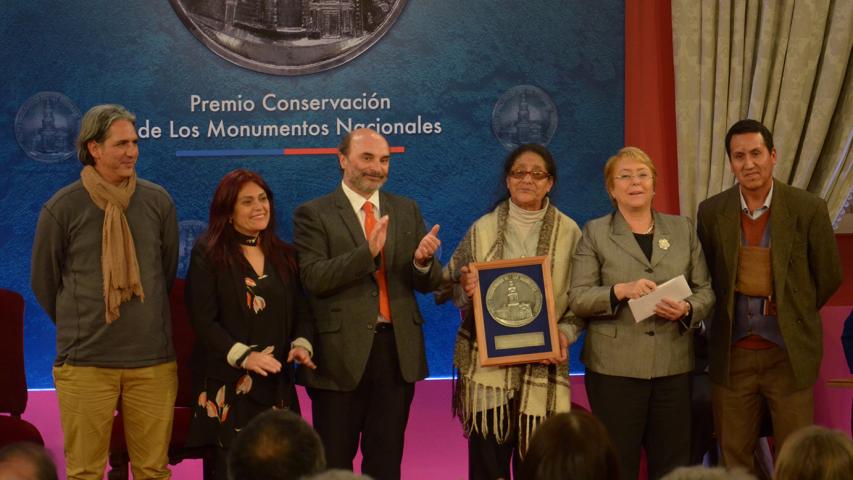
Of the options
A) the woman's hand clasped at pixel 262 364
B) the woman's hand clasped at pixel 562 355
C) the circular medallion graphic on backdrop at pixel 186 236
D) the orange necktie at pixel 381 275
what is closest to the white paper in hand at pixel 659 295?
the woman's hand clasped at pixel 562 355

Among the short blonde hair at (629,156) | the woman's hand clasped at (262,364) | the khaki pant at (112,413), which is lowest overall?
the khaki pant at (112,413)

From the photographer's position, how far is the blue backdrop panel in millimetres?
5391

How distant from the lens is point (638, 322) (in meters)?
3.99

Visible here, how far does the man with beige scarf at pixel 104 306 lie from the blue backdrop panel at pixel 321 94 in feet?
4.54

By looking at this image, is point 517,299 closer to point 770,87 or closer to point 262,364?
point 262,364

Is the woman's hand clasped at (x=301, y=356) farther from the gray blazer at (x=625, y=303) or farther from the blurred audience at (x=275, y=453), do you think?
the blurred audience at (x=275, y=453)

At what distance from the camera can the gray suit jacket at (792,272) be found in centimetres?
407

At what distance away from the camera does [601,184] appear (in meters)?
5.47

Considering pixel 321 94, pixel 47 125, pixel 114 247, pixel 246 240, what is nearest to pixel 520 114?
pixel 321 94

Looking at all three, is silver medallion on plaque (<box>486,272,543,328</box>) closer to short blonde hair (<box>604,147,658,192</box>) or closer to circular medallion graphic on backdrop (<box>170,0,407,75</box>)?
short blonde hair (<box>604,147,658,192</box>)

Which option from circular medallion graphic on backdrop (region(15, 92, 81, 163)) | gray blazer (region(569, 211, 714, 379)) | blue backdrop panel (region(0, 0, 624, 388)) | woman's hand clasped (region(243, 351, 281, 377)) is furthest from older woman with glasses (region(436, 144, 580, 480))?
circular medallion graphic on backdrop (region(15, 92, 81, 163))

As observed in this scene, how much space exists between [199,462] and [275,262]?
5.96ft

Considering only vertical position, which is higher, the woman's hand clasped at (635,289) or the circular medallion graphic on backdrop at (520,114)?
the circular medallion graphic on backdrop at (520,114)

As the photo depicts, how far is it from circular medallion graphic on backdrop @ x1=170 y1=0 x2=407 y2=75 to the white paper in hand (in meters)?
2.22
